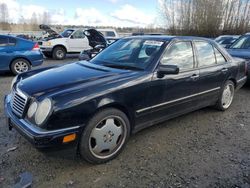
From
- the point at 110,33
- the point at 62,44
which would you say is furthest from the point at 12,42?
the point at 110,33

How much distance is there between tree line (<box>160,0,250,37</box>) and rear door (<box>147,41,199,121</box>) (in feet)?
61.3

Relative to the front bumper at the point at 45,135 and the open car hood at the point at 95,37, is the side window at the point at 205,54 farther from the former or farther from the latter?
the open car hood at the point at 95,37

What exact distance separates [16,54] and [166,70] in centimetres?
648

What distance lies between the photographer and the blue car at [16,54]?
27.0 feet

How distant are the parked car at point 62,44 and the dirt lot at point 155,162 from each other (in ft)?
32.7

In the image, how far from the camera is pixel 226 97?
519 centimetres

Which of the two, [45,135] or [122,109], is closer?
[45,135]

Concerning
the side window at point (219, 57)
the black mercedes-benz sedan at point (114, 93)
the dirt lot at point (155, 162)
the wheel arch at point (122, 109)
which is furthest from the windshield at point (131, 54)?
the side window at point (219, 57)

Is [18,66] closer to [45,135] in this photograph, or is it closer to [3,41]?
[3,41]

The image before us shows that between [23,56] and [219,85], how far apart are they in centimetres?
642

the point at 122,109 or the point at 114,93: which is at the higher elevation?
the point at 114,93

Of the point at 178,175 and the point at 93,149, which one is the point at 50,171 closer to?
the point at 93,149

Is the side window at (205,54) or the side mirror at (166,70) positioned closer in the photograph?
the side mirror at (166,70)

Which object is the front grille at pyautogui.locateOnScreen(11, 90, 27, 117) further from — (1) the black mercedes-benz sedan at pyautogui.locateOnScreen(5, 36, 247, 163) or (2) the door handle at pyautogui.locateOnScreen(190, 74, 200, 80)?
(2) the door handle at pyautogui.locateOnScreen(190, 74, 200, 80)
